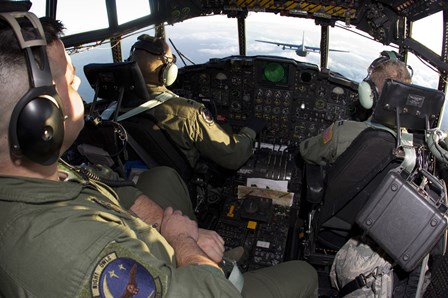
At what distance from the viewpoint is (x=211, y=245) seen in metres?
1.24

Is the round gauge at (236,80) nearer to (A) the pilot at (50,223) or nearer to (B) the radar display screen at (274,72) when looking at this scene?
(B) the radar display screen at (274,72)

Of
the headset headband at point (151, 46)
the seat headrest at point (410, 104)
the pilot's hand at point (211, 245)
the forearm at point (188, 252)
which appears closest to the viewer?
the forearm at point (188, 252)

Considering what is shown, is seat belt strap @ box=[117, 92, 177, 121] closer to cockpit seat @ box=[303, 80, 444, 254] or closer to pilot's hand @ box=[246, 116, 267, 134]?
pilot's hand @ box=[246, 116, 267, 134]

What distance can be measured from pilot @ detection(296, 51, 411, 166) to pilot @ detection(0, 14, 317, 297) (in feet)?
4.54

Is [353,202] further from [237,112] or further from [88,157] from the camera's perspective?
[237,112]

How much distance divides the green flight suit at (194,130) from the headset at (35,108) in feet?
5.13

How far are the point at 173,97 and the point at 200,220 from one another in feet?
3.08

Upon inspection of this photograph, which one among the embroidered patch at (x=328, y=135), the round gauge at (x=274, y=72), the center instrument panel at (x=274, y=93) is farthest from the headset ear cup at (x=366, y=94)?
the round gauge at (x=274, y=72)

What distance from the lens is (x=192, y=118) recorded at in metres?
2.45

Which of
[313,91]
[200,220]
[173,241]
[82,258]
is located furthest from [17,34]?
[313,91]

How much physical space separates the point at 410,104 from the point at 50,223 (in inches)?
58.4

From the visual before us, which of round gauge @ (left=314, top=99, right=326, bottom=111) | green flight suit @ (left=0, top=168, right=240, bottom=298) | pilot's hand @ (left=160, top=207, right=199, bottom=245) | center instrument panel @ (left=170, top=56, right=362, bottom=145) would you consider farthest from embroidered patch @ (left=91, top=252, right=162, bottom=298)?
round gauge @ (left=314, top=99, right=326, bottom=111)

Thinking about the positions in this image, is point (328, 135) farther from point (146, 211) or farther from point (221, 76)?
point (221, 76)

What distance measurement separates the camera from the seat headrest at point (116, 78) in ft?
6.75
